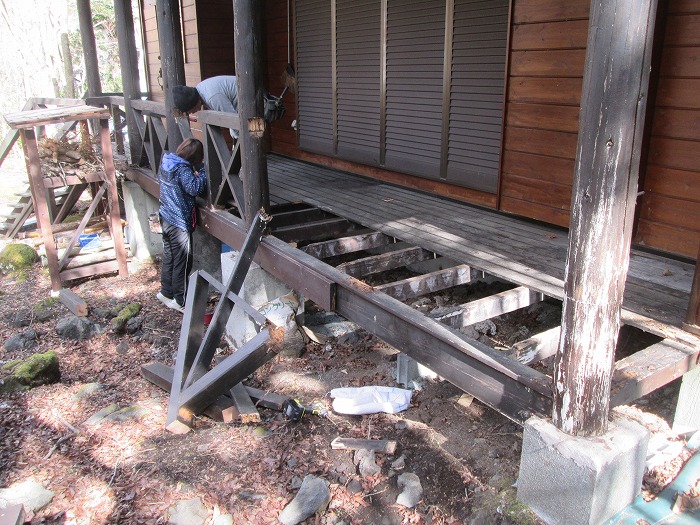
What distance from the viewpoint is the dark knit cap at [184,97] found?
570cm

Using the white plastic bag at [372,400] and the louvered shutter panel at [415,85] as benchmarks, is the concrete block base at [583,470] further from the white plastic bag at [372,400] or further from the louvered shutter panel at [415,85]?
the louvered shutter panel at [415,85]

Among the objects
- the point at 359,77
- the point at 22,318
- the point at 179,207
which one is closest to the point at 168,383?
the point at 179,207

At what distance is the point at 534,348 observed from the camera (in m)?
3.23

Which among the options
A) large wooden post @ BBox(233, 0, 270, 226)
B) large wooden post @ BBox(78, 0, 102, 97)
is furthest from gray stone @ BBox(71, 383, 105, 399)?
large wooden post @ BBox(78, 0, 102, 97)

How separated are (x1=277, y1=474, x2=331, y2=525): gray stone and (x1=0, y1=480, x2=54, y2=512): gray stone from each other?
1313 mm

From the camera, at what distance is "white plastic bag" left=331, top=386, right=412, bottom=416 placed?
4062mm

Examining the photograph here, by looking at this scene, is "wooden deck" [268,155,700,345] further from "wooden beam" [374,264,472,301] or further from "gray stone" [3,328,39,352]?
"gray stone" [3,328,39,352]

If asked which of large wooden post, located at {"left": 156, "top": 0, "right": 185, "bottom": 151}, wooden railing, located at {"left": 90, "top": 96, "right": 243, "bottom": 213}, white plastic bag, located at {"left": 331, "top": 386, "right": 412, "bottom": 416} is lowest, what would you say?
white plastic bag, located at {"left": 331, "top": 386, "right": 412, "bottom": 416}

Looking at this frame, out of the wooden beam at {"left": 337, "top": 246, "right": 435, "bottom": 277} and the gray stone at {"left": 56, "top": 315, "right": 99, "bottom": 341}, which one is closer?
the wooden beam at {"left": 337, "top": 246, "right": 435, "bottom": 277}

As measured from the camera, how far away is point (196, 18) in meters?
8.71

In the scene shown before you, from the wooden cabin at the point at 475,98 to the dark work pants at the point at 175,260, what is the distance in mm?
2406

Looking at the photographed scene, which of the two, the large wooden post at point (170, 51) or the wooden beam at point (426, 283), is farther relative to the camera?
the large wooden post at point (170, 51)

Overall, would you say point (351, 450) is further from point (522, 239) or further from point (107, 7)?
point (107, 7)

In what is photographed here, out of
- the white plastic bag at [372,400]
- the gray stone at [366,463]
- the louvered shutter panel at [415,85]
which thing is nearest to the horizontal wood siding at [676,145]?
the white plastic bag at [372,400]
